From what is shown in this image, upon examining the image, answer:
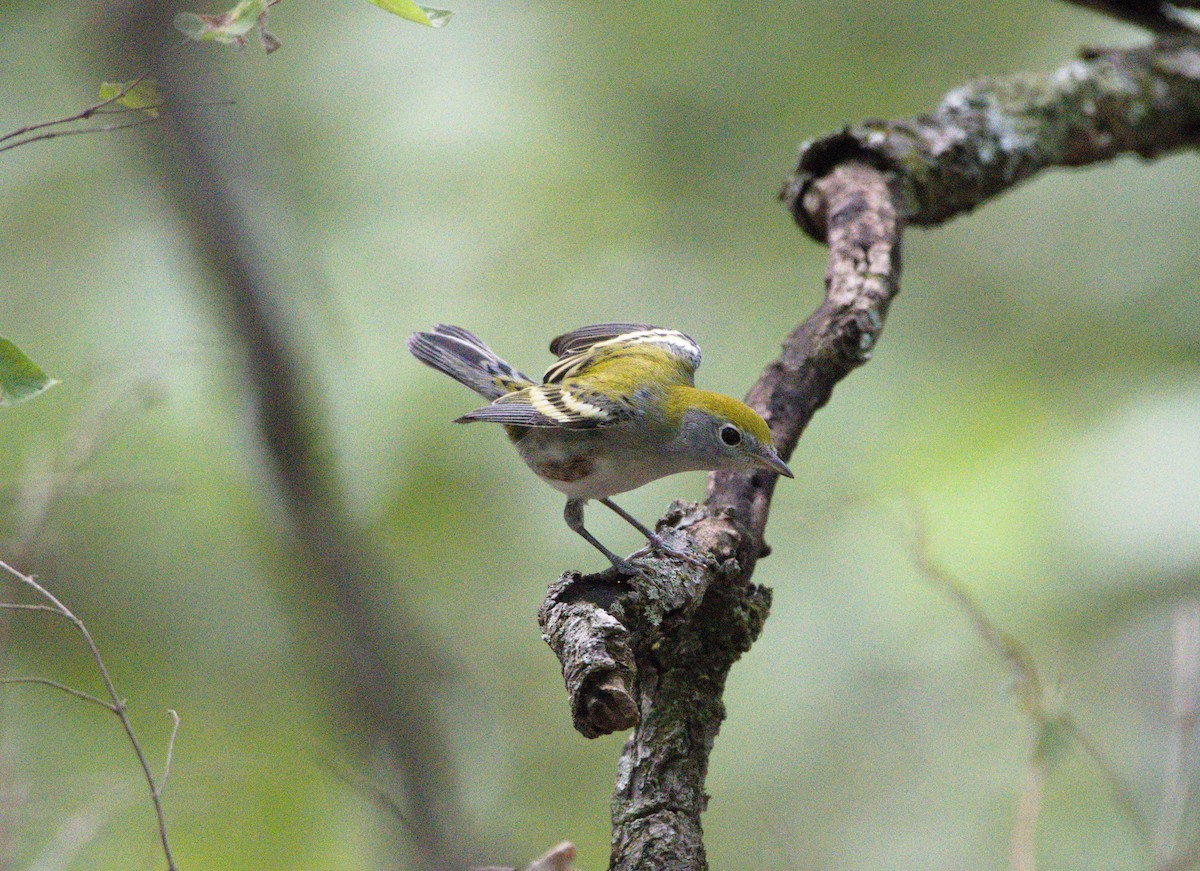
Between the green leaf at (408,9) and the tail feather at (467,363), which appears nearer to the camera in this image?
the green leaf at (408,9)

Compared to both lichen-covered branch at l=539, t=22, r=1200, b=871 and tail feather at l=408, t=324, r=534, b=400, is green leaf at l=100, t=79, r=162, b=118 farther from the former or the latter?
tail feather at l=408, t=324, r=534, b=400

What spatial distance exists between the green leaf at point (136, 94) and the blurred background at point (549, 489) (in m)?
1.27

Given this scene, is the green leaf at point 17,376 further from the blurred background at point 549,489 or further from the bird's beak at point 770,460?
the bird's beak at point 770,460

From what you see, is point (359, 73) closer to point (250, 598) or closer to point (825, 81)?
point (825, 81)

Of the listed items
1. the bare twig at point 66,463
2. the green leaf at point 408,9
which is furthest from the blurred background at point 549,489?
the green leaf at point 408,9

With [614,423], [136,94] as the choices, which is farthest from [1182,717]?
[136,94]

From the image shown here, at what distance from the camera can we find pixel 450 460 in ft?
15.3

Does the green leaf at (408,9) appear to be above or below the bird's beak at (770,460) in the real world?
below

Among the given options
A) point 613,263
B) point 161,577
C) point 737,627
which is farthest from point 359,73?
point 737,627

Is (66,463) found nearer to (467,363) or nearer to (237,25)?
(467,363)

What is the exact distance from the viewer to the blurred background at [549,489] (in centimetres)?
387

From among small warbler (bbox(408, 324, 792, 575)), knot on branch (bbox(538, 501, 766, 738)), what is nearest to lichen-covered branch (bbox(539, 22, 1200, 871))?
knot on branch (bbox(538, 501, 766, 738))

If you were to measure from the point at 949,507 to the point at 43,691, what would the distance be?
3.67 meters

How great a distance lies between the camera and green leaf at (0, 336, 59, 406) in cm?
147
